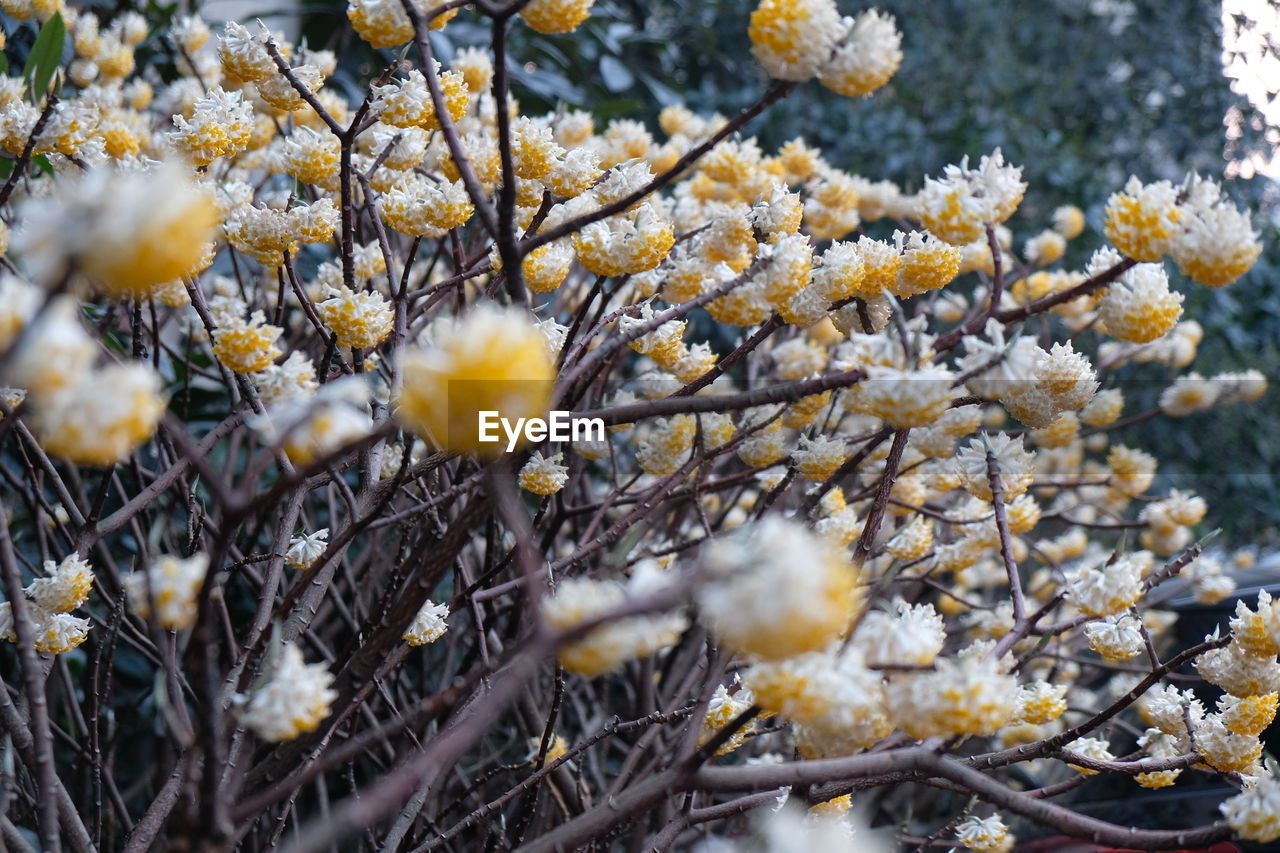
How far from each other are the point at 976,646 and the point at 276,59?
2.27ft

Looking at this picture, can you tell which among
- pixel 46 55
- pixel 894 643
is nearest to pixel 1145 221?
pixel 894 643

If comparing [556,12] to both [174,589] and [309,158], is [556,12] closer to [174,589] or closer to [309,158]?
[309,158]

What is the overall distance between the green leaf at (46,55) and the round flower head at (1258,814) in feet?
3.36

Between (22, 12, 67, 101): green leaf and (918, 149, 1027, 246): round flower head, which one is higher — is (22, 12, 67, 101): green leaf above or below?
above

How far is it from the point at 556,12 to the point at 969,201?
0.29 meters

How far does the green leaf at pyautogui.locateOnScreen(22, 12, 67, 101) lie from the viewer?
88cm

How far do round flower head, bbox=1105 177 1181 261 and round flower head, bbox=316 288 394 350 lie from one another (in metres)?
0.47

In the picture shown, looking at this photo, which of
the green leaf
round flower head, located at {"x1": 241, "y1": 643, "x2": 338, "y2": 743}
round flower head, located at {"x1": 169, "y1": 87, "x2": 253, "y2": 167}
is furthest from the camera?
the green leaf

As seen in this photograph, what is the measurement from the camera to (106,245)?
0.34 meters

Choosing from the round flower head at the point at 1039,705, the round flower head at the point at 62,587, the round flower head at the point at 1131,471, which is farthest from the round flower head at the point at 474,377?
the round flower head at the point at 1131,471

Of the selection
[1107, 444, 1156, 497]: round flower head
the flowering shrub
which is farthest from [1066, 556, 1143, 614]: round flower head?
[1107, 444, 1156, 497]: round flower head

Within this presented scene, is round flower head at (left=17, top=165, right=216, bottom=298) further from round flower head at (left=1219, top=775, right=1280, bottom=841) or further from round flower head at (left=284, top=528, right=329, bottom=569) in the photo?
round flower head at (left=1219, top=775, right=1280, bottom=841)

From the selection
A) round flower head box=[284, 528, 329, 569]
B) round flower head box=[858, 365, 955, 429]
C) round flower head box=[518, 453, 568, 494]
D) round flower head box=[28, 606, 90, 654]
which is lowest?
round flower head box=[858, 365, 955, 429]

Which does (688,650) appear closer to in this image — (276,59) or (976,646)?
(976,646)
